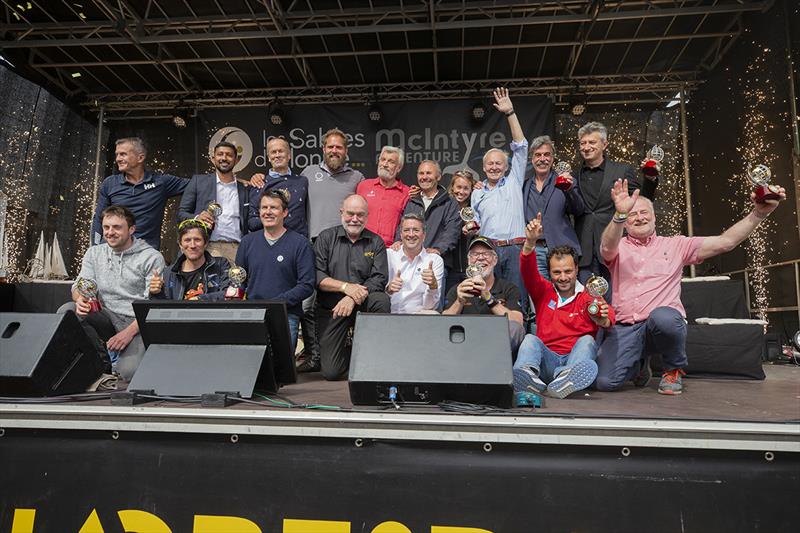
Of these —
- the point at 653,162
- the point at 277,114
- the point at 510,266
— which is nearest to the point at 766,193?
the point at 653,162

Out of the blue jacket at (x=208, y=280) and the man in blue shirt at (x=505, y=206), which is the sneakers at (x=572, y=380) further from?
the blue jacket at (x=208, y=280)

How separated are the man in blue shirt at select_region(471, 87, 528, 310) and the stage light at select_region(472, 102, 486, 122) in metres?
4.19

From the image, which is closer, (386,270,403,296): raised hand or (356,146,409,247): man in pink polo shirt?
(386,270,403,296): raised hand

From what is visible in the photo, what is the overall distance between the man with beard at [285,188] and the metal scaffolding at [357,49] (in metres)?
3.46

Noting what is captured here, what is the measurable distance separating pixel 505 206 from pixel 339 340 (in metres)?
1.69

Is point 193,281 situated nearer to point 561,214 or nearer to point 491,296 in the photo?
point 491,296

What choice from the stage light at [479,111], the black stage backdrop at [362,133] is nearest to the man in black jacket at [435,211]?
the black stage backdrop at [362,133]

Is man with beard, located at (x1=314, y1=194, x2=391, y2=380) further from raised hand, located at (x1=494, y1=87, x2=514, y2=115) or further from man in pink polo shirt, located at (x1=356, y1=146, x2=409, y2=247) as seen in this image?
raised hand, located at (x1=494, y1=87, x2=514, y2=115)

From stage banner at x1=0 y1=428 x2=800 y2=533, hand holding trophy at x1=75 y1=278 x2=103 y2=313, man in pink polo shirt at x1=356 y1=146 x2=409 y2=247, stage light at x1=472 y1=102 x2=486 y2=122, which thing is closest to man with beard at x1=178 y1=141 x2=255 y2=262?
man in pink polo shirt at x1=356 y1=146 x2=409 y2=247

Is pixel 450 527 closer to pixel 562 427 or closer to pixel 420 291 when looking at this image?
pixel 562 427

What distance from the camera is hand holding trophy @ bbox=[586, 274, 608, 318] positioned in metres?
3.08

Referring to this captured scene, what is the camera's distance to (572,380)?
2.93m

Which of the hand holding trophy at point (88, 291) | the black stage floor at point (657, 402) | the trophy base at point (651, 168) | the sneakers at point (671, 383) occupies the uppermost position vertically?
the trophy base at point (651, 168)

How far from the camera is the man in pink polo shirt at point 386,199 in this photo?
4.88m
